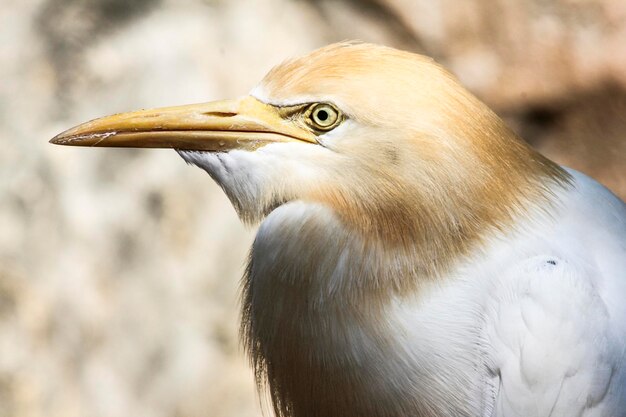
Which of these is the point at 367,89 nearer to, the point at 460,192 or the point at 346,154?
the point at 346,154

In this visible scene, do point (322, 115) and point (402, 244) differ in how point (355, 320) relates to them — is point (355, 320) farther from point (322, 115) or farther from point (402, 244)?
point (322, 115)

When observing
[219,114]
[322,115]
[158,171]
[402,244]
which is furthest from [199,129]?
[158,171]

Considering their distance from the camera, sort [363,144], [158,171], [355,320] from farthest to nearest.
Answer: [158,171]
[355,320]
[363,144]

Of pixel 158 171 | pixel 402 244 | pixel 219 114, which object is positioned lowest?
pixel 402 244

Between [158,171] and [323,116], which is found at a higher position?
[158,171]

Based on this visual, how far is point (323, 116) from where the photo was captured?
1.69m

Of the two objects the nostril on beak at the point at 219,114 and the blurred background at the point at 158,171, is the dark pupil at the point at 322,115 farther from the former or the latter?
the blurred background at the point at 158,171

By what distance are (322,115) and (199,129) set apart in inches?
11.2

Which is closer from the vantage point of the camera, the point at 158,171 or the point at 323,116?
the point at 323,116

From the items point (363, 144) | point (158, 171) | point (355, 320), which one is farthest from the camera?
point (158, 171)

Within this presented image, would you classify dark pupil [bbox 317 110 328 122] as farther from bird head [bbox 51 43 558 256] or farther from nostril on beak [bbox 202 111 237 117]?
nostril on beak [bbox 202 111 237 117]

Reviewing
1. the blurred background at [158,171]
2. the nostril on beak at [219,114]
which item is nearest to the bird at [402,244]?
the nostril on beak at [219,114]

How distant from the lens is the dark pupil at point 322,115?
1690 millimetres

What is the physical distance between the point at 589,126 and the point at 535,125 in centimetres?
21
